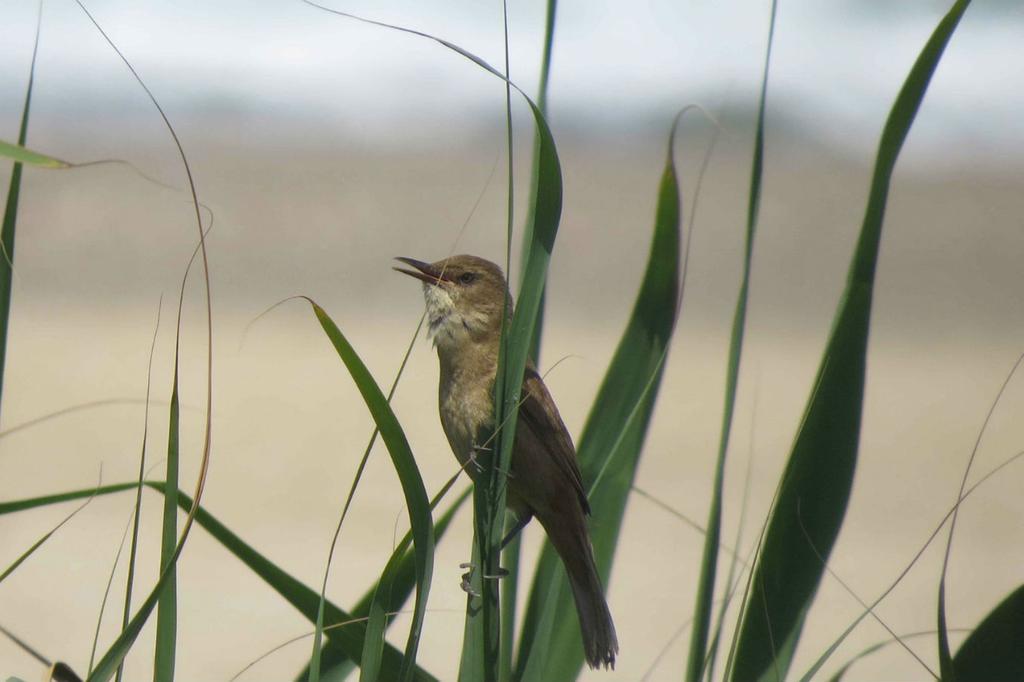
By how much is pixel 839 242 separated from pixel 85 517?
15790 mm

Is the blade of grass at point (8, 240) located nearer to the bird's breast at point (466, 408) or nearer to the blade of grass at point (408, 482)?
the blade of grass at point (408, 482)

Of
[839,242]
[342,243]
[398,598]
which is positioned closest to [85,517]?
[398,598]

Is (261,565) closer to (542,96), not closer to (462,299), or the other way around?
(542,96)

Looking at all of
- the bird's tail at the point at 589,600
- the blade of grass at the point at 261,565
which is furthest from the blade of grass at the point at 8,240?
the bird's tail at the point at 589,600

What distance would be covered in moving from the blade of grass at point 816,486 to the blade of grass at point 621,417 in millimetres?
340

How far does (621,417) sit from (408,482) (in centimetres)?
65

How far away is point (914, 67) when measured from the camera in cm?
175

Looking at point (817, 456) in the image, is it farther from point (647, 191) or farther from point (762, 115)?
point (647, 191)

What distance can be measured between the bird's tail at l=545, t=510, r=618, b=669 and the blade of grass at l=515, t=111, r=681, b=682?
2.1 inches

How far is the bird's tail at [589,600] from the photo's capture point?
234cm

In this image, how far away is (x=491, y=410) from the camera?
113 inches

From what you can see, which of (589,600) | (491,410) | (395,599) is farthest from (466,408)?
(395,599)

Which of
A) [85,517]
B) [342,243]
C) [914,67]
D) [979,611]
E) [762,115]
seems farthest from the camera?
[342,243]

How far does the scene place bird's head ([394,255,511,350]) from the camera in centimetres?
312
